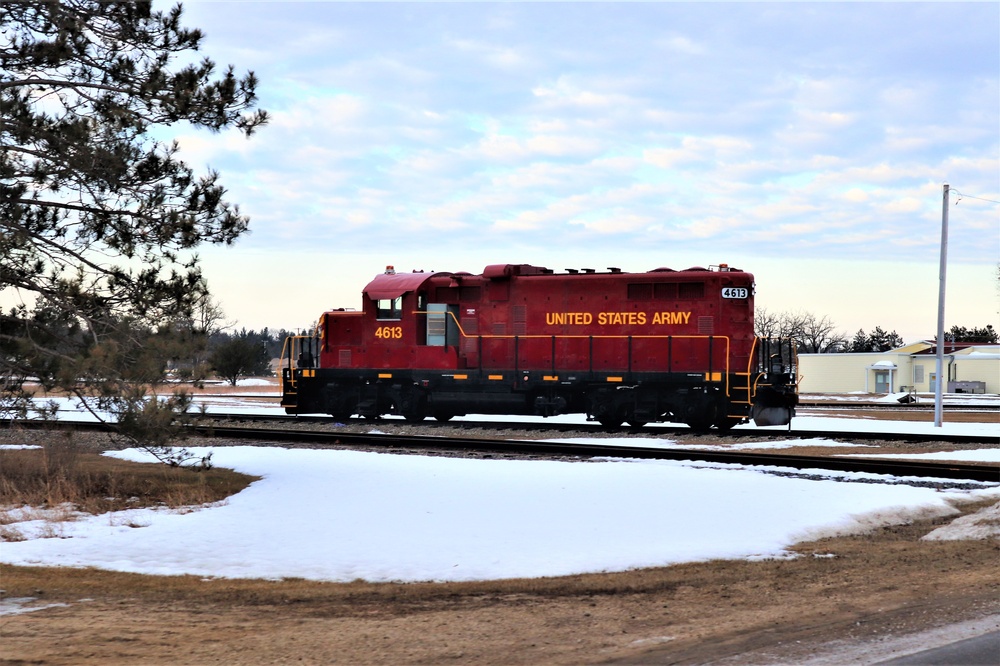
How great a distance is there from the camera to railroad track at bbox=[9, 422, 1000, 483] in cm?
1612

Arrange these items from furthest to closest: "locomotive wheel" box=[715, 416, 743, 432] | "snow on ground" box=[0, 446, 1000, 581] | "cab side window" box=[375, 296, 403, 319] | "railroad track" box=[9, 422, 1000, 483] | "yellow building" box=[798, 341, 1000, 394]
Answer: "yellow building" box=[798, 341, 1000, 394] < "cab side window" box=[375, 296, 403, 319] < "locomotive wheel" box=[715, 416, 743, 432] < "railroad track" box=[9, 422, 1000, 483] < "snow on ground" box=[0, 446, 1000, 581]

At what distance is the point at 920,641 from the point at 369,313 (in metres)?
21.6

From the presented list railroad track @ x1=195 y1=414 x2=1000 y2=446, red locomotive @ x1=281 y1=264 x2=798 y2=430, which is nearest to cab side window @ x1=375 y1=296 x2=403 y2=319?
red locomotive @ x1=281 y1=264 x2=798 y2=430

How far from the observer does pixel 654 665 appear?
630cm

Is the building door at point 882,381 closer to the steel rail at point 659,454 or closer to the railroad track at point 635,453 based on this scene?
the railroad track at point 635,453

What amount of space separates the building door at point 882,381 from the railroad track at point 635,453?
179ft

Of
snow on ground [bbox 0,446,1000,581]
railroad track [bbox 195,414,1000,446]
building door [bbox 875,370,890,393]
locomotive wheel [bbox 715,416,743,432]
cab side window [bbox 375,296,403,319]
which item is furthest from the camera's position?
building door [bbox 875,370,890,393]

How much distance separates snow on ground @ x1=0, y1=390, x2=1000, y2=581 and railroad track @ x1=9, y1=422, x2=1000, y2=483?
3.17 ft

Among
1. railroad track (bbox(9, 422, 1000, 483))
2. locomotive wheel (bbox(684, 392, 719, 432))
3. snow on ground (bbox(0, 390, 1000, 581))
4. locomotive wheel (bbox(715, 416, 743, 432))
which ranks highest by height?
locomotive wheel (bbox(684, 392, 719, 432))

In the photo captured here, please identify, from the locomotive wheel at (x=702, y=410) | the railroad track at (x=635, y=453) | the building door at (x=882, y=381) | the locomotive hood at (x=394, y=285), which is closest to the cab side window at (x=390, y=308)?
the locomotive hood at (x=394, y=285)

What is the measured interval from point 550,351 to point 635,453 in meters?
7.48

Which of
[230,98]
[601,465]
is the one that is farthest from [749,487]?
[230,98]

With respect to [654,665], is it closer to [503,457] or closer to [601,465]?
[601,465]

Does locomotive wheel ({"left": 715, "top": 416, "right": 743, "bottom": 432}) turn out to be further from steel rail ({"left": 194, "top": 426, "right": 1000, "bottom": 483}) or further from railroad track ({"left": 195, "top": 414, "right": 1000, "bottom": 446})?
steel rail ({"left": 194, "top": 426, "right": 1000, "bottom": 483})
